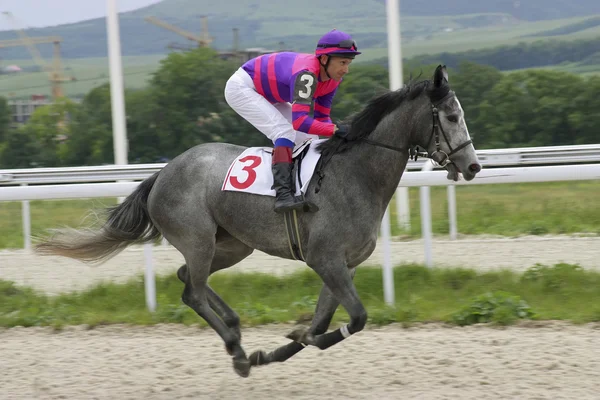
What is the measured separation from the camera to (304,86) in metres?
4.05

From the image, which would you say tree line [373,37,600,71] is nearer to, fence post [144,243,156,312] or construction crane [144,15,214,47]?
construction crane [144,15,214,47]

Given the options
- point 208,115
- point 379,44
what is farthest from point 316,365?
point 379,44

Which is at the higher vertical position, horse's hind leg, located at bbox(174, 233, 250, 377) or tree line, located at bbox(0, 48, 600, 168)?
tree line, located at bbox(0, 48, 600, 168)

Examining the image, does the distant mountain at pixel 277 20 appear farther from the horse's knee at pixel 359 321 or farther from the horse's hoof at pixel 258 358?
the horse's knee at pixel 359 321

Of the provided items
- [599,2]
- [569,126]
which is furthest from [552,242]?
[599,2]

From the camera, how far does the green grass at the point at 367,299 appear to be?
5.21 metres

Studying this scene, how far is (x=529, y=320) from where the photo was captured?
5.07 m

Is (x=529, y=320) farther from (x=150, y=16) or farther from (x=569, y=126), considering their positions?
(x=150, y=16)

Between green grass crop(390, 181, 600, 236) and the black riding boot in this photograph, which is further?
green grass crop(390, 181, 600, 236)

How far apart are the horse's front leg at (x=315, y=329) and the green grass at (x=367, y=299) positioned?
3.11ft

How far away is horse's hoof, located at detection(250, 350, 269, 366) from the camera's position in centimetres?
430

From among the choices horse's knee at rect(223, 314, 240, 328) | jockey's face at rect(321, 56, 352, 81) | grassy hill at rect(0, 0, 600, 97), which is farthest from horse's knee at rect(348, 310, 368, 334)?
grassy hill at rect(0, 0, 600, 97)

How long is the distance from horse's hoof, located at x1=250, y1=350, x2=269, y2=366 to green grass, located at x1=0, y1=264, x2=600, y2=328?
1001 mm

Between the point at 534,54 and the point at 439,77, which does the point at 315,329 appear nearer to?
the point at 439,77
